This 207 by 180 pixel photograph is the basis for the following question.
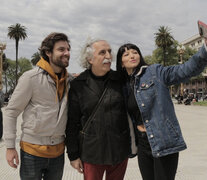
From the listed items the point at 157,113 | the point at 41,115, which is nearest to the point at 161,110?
the point at 157,113

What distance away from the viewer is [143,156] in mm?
2312

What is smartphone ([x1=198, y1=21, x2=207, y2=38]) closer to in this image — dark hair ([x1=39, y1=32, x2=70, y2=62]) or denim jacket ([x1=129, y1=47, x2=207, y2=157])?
denim jacket ([x1=129, y1=47, x2=207, y2=157])

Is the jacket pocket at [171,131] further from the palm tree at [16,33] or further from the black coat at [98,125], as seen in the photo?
the palm tree at [16,33]

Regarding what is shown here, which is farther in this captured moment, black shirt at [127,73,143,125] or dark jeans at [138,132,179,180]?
black shirt at [127,73,143,125]

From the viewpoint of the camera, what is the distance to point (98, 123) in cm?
223

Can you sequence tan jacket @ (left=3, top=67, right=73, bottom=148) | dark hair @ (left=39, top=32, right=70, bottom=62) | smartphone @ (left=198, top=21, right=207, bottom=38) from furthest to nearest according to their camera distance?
dark hair @ (left=39, top=32, right=70, bottom=62), tan jacket @ (left=3, top=67, right=73, bottom=148), smartphone @ (left=198, top=21, right=207, bottom=38)

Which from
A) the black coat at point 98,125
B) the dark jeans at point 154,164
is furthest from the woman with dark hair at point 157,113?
the black coat at point 98,125

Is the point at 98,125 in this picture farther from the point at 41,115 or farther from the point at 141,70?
the point at 141,70

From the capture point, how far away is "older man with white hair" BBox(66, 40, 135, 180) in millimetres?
2217

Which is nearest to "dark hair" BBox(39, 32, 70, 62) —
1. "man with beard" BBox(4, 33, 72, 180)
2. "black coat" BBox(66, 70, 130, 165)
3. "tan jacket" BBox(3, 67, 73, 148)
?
"man with beard" BBox(4, 33, 72, 180)

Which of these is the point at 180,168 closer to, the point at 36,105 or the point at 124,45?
the point at 124,45

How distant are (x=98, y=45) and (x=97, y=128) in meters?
0.89

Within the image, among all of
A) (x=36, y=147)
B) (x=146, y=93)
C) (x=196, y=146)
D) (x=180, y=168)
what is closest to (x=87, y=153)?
(x=36, y=147)

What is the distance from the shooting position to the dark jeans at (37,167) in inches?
87.6
